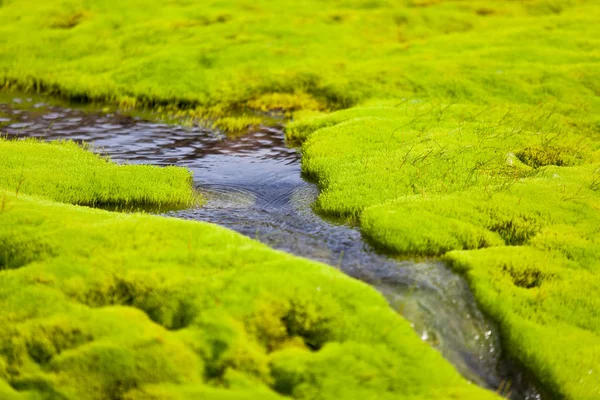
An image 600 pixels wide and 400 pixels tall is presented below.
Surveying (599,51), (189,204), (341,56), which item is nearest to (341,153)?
(189,204)

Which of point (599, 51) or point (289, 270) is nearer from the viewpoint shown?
point (289, 270)

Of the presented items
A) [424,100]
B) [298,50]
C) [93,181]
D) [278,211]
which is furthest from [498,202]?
[298,50]

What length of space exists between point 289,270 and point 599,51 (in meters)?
27.6

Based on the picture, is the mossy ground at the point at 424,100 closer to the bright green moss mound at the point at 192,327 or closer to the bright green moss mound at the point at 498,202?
the bright green moss mound at the point at 498,202

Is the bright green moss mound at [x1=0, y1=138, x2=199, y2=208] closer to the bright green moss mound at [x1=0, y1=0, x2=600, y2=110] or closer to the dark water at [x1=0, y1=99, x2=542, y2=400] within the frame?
the dark water at [x1=0, y1=99, x2=542, y2=400]

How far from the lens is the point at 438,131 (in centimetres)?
2041

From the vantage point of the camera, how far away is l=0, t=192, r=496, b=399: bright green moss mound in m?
8.41

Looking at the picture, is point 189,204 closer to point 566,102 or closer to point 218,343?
point 218,343

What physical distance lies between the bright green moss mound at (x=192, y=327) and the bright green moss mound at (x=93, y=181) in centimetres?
472

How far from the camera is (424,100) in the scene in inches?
1029

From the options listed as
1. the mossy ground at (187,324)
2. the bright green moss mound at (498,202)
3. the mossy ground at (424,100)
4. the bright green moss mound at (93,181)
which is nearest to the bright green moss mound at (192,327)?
the mossy ground at (187,324)

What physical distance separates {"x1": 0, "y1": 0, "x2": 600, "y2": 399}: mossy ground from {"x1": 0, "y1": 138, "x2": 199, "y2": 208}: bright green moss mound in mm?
3996

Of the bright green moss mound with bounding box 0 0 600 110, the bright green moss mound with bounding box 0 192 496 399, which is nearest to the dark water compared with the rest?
the bright green moss mound with bounding box 0 192 496 399

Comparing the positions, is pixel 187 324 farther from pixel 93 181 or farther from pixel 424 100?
pixel 424 100
